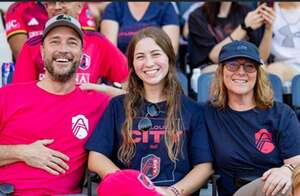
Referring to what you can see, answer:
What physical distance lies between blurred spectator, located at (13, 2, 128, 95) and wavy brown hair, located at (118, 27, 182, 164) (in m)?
0.48

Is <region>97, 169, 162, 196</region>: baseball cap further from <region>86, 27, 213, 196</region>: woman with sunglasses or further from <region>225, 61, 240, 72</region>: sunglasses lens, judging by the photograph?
<region>225, 61, 240, 72</region>: sunglasses lens

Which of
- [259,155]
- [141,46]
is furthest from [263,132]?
[141,46]

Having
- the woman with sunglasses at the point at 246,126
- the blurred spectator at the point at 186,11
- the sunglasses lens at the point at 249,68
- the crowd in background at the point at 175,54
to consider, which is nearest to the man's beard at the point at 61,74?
the crowd in background at the point at 175,54

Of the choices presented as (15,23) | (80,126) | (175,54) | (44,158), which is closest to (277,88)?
(175,54)

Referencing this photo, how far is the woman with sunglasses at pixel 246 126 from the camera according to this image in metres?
3.09

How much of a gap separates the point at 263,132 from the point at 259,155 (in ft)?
0.39

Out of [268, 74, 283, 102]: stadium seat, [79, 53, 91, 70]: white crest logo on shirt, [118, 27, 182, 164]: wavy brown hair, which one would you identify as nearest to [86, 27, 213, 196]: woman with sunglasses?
[118, 27, 182, 164]: wavy brown hair

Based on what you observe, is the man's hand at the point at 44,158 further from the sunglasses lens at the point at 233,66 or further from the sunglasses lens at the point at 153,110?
the sunglasses lens at the point at 233,66

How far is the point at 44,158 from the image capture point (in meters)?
3.04

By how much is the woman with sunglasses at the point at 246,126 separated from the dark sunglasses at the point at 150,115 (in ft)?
0.87

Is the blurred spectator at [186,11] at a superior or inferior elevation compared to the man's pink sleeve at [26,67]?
superior

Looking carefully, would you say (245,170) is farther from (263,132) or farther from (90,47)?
(90,47)

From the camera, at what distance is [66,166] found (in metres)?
3.08

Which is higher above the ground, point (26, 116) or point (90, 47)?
point (90, 47)
